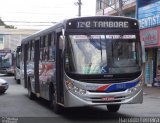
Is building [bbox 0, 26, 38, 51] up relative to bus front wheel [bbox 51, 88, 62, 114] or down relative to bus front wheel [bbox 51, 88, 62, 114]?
up

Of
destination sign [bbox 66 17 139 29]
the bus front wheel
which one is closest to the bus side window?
the bus front wheel

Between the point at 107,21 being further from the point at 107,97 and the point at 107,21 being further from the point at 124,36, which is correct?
the point at 107,97

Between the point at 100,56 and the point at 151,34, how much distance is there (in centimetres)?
1814

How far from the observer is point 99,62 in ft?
44.7

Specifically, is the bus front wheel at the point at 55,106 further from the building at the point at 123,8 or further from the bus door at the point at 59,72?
the building at the point at 123,8

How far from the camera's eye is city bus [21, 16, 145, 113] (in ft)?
44.2

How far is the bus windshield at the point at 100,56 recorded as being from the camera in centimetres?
1359

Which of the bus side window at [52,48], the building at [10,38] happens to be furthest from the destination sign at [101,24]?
the building at [10,38]

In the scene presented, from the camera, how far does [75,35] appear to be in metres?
13.9

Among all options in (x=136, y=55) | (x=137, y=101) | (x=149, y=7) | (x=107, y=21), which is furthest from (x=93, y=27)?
(x=149, y=7)

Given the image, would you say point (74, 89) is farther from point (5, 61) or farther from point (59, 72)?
point (5, 61)

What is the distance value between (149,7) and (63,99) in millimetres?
19062

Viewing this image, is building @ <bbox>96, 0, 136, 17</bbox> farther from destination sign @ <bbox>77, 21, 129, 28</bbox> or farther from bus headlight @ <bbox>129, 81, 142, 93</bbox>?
bus headlight @ <bbox>129, 81, 142, 93</bbox>

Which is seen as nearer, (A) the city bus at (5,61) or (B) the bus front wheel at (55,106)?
(B) the bus front wheel at (55,106)
